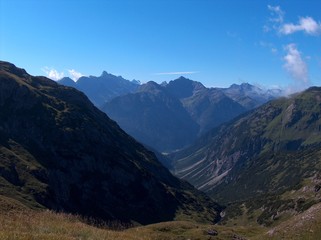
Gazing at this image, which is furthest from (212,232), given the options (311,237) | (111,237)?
(111,237)

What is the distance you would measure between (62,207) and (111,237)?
186 metres

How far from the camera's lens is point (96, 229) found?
86.8ft

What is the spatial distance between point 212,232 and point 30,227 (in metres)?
74.9

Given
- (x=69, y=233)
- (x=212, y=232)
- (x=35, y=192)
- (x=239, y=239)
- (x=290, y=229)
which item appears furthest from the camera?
(x=35, y=192)

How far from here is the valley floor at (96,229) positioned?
21.8 m

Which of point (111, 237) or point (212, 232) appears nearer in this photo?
point (111, 237)

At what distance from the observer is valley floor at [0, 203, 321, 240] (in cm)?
2184

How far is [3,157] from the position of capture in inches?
7849

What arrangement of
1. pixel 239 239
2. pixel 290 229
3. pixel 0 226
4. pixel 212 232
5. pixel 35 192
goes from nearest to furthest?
pixel 0 226 < pixel 290 229 < pixel 239 239 < pixel 212 232 < pixel 35 192

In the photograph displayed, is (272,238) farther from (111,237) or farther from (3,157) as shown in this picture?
(3,157)

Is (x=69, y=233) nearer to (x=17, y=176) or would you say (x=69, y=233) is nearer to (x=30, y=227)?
(x=30, y=227)

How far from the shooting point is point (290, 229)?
164ft

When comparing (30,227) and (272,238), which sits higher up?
(30,227)

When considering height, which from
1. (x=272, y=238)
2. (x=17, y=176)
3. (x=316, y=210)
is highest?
(x=316, y=210)
